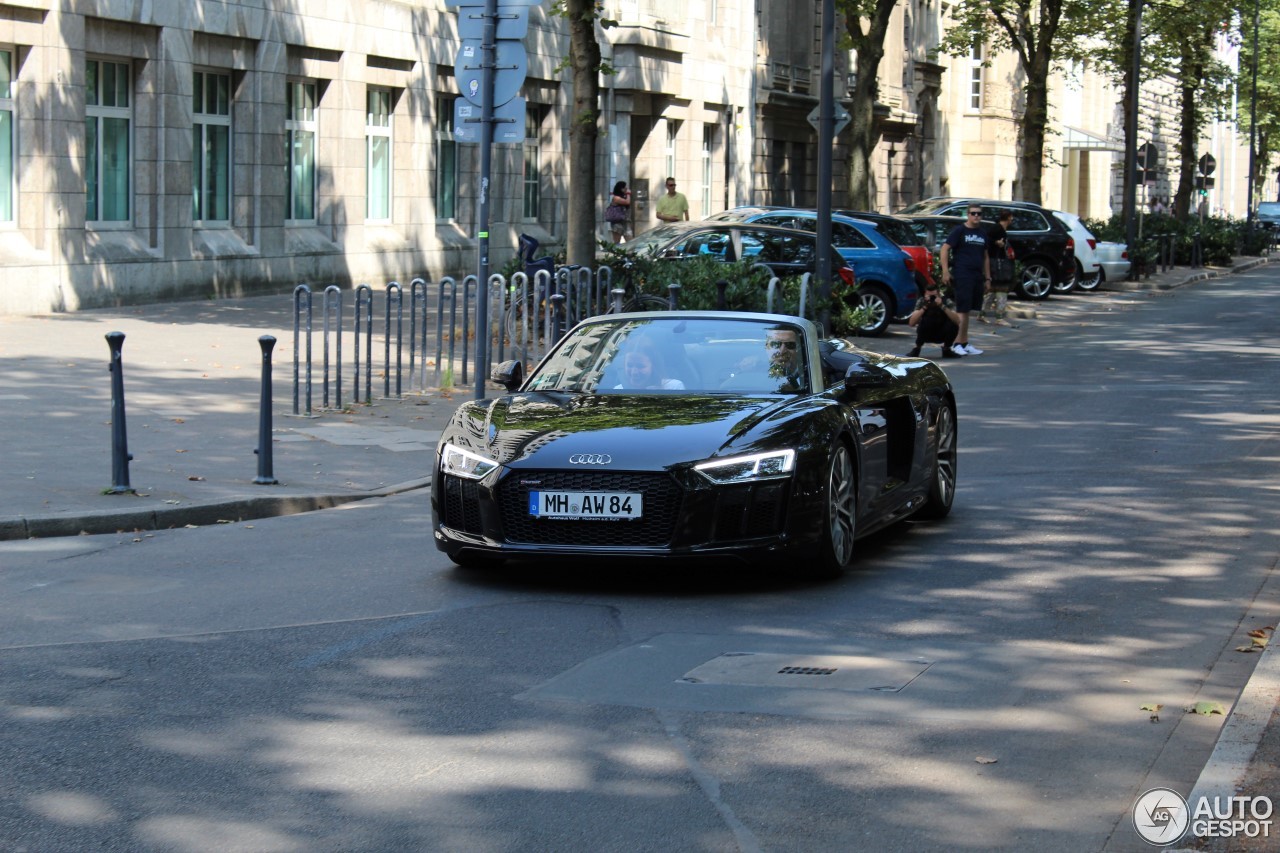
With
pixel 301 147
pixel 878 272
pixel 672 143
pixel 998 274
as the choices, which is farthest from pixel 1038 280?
pixel 301 147

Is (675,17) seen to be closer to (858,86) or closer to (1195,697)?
(858,86)

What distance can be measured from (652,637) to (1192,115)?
2059 inches

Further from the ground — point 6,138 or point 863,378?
point 6,138

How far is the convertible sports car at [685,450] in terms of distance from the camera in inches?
331

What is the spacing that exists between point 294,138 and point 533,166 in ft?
31.1

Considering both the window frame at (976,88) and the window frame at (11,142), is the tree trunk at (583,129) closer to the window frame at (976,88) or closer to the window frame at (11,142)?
the window frame at (11,142)

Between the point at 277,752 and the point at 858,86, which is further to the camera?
the point at 858,86

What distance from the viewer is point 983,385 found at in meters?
19.5

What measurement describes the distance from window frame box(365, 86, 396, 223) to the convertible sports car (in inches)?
895

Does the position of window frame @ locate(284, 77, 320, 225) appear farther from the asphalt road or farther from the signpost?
the asphalt road

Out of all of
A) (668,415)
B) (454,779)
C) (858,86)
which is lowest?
(454,779)

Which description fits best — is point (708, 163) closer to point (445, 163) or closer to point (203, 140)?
point (445, 163)

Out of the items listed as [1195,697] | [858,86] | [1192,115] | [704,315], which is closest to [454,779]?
[1195,697]

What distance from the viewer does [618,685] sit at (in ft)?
22.5
